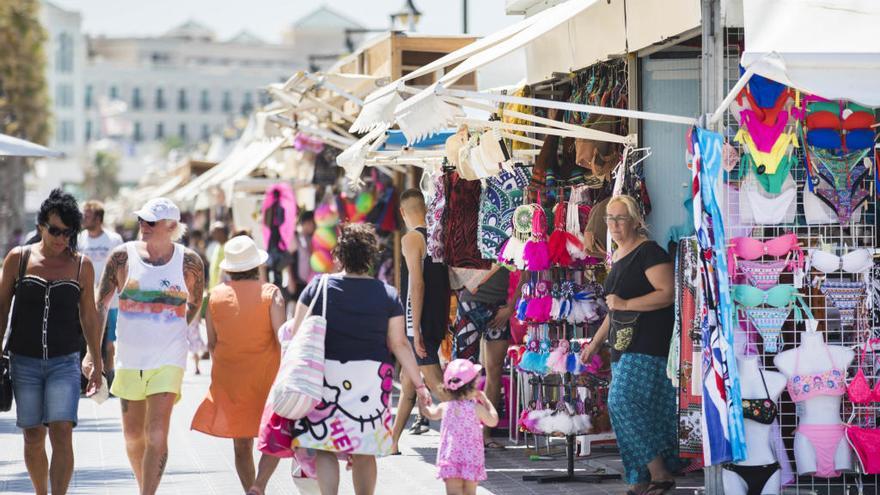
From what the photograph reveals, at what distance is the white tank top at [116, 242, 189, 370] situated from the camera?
8.78m

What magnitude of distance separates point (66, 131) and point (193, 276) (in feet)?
445

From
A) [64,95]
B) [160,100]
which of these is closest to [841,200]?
[64,95]

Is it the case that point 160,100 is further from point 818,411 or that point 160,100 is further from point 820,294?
point 818,411

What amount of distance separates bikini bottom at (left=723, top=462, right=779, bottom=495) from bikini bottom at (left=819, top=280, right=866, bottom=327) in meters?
0.99

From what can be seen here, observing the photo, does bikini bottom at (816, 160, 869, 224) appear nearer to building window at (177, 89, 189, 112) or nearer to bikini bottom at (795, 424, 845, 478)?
bikini bottom at (795, 424, 845, 478)

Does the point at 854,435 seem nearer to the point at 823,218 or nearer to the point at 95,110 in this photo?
the point at 823,218

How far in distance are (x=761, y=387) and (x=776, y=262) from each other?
0.71 metres

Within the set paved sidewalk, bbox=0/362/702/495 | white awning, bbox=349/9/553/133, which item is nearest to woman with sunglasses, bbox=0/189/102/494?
paved sidewalk, bbox=0/362/702/495

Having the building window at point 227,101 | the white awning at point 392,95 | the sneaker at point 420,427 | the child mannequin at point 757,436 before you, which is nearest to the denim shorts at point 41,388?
the white awning at point 392,95

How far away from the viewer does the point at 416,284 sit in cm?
1137

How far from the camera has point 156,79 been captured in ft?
491

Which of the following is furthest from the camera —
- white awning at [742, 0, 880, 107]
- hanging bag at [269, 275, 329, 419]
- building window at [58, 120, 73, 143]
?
building window at [58, 120, 73, 143]

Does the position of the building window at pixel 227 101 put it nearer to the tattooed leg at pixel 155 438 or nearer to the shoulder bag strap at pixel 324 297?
the tattooed leg at pixel 155 438

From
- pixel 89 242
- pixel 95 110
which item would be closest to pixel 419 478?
pixel 89 242
